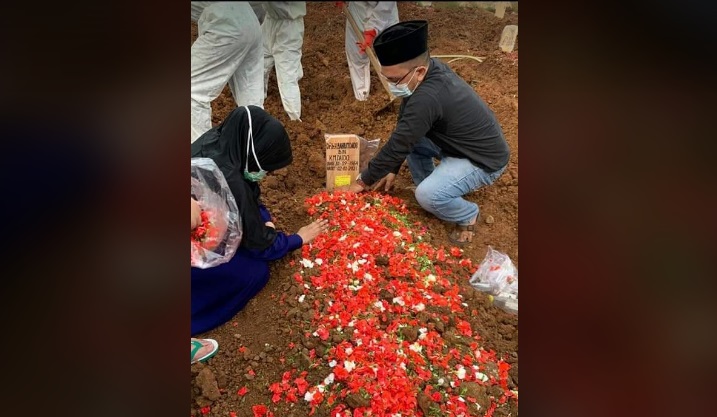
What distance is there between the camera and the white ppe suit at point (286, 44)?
14.0 feet

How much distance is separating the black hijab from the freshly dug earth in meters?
0.27

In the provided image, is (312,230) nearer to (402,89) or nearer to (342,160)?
(342,160)

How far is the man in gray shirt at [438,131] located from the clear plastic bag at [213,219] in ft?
3.04

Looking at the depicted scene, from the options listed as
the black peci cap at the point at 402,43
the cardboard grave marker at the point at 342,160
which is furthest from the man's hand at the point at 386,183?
the black peci cap at the point at 402,43

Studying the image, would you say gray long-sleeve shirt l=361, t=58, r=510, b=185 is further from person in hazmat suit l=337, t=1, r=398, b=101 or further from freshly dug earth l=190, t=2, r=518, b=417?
person in hazmat suit l=337, t=1, r=398, b=101

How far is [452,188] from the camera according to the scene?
2.90 meters

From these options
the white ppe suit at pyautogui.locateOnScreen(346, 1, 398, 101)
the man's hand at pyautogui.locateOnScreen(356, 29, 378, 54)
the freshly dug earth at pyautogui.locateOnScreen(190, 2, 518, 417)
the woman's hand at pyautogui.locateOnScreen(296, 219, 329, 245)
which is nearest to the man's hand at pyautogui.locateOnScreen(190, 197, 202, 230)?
the freshly dug earth at pyautogui.locateOnScreen(190, 2, 518, 417)

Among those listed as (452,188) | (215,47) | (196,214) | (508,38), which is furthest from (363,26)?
(196,214)

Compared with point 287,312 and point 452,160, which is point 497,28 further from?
point 287,312
